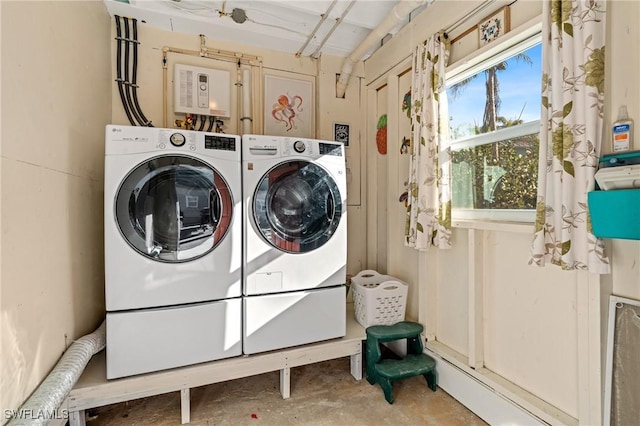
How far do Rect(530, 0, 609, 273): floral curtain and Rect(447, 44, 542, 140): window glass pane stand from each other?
10.9 inches

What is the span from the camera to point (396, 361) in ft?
6.25

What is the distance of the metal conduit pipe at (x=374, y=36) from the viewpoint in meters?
1.86

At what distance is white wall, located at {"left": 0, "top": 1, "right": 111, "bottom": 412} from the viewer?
107 centimetres

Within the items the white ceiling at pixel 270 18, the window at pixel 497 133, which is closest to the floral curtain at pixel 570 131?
the window at pixel 497 133

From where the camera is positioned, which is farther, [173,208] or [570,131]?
[173,208]

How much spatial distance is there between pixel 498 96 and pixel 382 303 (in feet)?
4.70

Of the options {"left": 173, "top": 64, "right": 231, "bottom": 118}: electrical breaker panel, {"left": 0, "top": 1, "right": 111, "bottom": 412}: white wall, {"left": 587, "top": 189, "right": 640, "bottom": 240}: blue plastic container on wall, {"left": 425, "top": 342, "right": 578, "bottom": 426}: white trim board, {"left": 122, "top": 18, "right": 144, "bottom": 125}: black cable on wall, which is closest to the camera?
{"left": 587, "top": 189, "right": 640, "bottom": 240}: blue plastic container on wall

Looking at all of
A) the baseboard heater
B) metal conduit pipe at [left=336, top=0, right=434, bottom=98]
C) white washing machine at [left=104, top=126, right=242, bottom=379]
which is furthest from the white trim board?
metal conduit pipe at [left=336, top=0, right=434, bottom=98]

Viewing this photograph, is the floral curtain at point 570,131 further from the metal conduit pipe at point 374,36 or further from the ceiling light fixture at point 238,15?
the ceiling light fixture at point 238,15

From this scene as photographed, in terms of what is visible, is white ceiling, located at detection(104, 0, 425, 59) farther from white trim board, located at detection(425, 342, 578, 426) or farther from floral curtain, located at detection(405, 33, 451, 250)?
white trim board, located at detection(425, 342, 578, 426)

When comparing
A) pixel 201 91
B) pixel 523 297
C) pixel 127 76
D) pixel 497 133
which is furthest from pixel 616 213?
pixel 127 76

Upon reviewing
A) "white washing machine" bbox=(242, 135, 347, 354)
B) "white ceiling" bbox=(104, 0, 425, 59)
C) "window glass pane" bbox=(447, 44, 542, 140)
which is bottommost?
"white washing machine" bbox=(242, 135, 347, 354)

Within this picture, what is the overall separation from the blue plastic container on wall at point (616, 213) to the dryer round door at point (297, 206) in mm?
1206

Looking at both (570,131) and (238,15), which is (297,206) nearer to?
(570,131)
